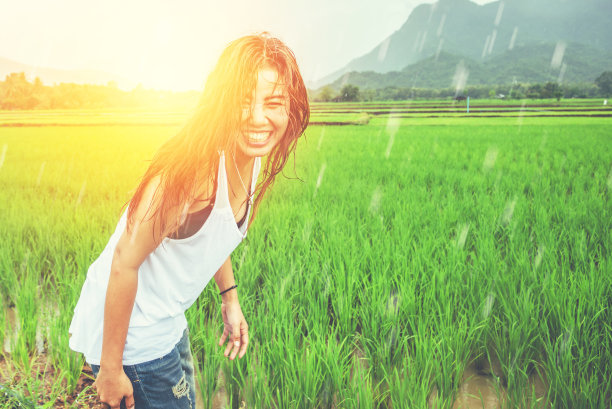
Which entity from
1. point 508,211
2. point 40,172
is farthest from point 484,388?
point 40,172

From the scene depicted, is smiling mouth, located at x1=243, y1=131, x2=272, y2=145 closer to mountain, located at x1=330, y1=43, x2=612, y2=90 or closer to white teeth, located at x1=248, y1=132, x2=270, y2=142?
white teeth, located at x1=248, y1=132, x2=270, y2=142

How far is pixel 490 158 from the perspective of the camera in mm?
5840

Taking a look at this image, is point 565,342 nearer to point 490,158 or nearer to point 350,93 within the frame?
point 490,158

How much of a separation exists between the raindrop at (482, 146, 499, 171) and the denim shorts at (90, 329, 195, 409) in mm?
A: 4956

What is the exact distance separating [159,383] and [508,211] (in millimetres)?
2949

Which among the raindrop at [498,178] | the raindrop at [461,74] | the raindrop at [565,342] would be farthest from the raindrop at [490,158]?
the raindrop at [461,74]

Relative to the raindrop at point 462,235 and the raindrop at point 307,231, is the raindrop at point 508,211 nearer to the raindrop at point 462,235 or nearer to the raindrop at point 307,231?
the raindrop at point 462,235

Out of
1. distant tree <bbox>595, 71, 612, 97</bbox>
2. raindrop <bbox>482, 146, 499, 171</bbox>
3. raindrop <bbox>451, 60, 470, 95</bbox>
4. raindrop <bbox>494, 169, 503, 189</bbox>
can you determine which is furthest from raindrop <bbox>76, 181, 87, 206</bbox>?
raindrop <bbox>451, 60, 470, 95</bbox>

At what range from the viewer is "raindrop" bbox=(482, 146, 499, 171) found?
5.14 metres

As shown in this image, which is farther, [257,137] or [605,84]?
[605,84]

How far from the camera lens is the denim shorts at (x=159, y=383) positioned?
83cm

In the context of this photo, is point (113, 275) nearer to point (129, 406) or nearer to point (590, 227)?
point (129, 406)

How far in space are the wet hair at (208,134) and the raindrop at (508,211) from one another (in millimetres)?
2620

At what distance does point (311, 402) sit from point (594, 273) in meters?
1.53
